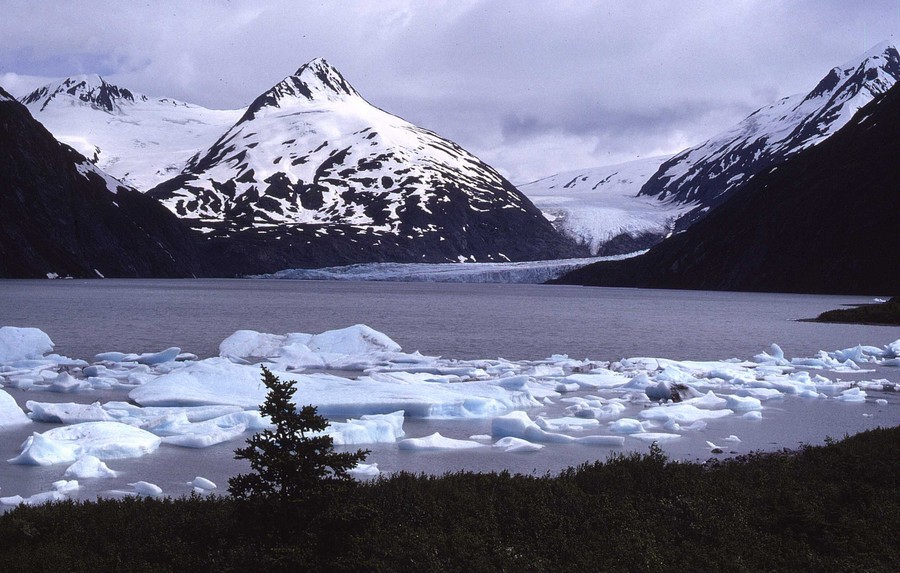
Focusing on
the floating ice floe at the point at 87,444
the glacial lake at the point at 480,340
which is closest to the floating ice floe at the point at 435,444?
the glacial lake at the point at 480,340

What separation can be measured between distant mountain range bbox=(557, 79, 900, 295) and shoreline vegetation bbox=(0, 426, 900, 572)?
106570 millimetres

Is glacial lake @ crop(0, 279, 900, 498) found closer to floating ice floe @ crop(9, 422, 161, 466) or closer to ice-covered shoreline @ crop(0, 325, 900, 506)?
floating ice floe @ crop(9, 422, 161, 466)

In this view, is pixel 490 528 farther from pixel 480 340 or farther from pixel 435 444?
pixel 480 340

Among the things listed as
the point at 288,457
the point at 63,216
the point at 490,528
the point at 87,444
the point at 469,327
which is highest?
the point at 63,216

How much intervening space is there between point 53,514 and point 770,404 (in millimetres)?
19823

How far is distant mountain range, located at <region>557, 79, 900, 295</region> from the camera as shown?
10906cm

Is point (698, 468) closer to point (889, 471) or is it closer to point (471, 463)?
point (889, 471)

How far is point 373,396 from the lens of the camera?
860 inches

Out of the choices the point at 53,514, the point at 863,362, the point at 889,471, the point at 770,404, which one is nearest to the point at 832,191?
the point at 863,362

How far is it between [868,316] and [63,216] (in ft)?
402

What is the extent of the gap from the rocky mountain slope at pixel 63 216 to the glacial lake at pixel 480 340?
52078 mm

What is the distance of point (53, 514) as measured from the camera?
10.2 metres

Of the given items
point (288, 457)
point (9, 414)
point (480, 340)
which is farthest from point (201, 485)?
point (480, 340)

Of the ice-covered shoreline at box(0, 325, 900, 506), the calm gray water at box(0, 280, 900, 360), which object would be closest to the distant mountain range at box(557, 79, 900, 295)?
the calm gray water at box(0, 280, 900, 360)
